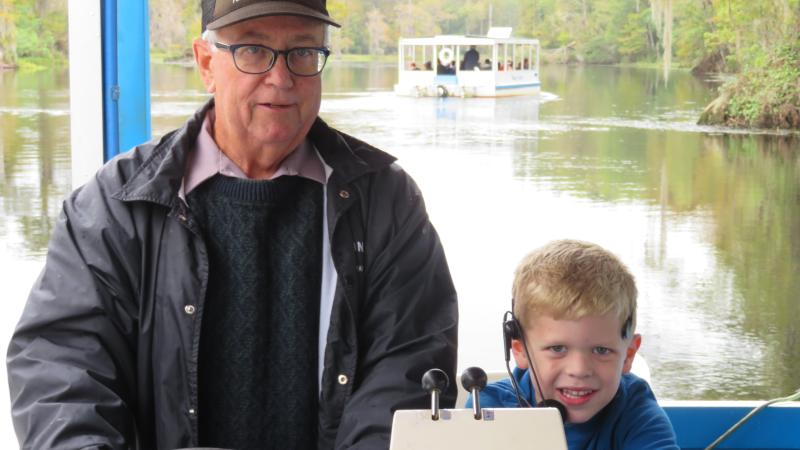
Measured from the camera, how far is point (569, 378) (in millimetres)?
1644

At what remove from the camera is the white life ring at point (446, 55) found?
10.0 ft

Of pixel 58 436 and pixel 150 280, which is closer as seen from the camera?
pixel 58 436

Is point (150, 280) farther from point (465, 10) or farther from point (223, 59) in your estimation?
point (465, 10)

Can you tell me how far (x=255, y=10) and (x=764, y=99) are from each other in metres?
2.03

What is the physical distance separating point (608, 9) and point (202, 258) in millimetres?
1838

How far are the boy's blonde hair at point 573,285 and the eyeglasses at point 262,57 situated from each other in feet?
1.66

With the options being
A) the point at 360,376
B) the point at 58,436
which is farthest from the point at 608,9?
the point at 58,436

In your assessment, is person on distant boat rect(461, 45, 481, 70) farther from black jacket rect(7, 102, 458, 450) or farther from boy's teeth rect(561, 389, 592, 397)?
boy's teeth rect(561, 389, 592, 397)

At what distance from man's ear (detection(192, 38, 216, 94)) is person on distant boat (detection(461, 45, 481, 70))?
1.46 m

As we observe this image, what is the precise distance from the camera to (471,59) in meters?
3.07

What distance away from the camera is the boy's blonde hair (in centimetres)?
166

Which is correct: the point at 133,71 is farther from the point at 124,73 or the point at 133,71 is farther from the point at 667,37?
the point at 667,37

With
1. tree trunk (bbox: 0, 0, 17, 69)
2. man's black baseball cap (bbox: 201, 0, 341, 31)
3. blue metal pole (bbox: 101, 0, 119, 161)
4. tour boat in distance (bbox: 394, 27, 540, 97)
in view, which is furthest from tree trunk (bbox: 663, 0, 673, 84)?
tree trunk (bbox: 0, 0, 17, 69)

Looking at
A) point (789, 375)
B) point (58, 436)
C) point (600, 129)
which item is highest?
point (600, 129)
